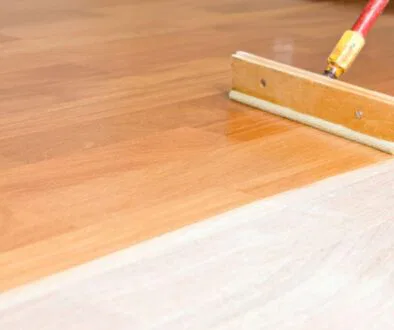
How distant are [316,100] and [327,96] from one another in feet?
0.09

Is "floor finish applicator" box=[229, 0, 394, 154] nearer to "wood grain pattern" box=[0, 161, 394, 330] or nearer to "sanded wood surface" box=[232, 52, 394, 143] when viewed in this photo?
"sanded wood surface" box=[232, 52, 394, 143]

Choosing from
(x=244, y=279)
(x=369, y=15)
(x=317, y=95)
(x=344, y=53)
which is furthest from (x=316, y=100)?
(x=244, y=279)

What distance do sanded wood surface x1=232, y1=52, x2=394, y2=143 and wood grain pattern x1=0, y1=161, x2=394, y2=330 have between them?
0.88 ft

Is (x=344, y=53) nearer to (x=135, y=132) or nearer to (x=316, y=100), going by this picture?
(x=316, y=100)

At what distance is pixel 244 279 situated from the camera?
923mm

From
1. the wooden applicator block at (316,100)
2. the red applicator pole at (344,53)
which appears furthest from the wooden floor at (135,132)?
the red applicator pole at (344,53)

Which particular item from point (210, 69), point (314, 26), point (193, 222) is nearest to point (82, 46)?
point (210, 69)

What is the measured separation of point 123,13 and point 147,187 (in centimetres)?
136

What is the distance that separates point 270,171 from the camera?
4.08 ft

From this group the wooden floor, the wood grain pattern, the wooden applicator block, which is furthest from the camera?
the wooden applicator block

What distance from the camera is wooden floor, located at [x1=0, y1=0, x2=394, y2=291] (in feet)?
3.47

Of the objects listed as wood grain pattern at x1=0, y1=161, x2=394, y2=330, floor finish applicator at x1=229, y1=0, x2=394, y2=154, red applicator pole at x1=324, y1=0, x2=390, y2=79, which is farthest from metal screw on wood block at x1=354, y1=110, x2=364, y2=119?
wood grain pattern at x1=0, y1=161, x2=394, y2=330

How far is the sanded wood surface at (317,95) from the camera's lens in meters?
1.36

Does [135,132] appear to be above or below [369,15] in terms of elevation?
below
